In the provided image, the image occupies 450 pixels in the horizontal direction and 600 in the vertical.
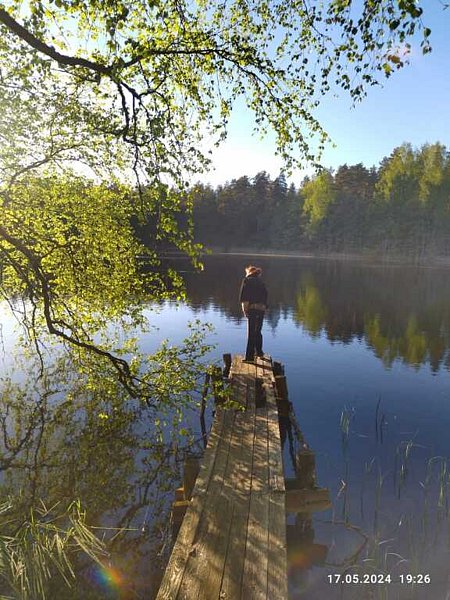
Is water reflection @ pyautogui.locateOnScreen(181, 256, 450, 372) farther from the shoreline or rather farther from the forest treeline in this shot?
the forest treeline

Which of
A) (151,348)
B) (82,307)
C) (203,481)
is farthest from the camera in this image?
(151,348)

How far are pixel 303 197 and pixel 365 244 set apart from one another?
24308mm

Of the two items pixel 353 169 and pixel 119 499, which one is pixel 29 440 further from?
pixel 353 169

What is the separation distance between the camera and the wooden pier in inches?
161

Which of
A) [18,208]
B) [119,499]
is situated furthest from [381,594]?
[18,208]

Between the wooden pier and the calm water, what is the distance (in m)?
1.78

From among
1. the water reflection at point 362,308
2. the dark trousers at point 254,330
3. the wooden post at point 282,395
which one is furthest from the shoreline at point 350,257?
the wooden post at point 282,395

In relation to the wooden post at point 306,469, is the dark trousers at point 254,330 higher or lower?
higher

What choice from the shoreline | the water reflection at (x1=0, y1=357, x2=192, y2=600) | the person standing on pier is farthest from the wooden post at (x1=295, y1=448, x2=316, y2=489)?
the shoreline

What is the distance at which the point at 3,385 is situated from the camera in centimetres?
1377

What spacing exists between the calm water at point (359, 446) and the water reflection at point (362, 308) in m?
0.19

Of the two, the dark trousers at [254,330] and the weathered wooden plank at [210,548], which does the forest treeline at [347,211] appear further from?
the weathered wooden plank at [210,548]

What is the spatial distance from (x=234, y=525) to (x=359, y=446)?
22.6 ft

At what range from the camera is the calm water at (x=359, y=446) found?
6.61 metres
